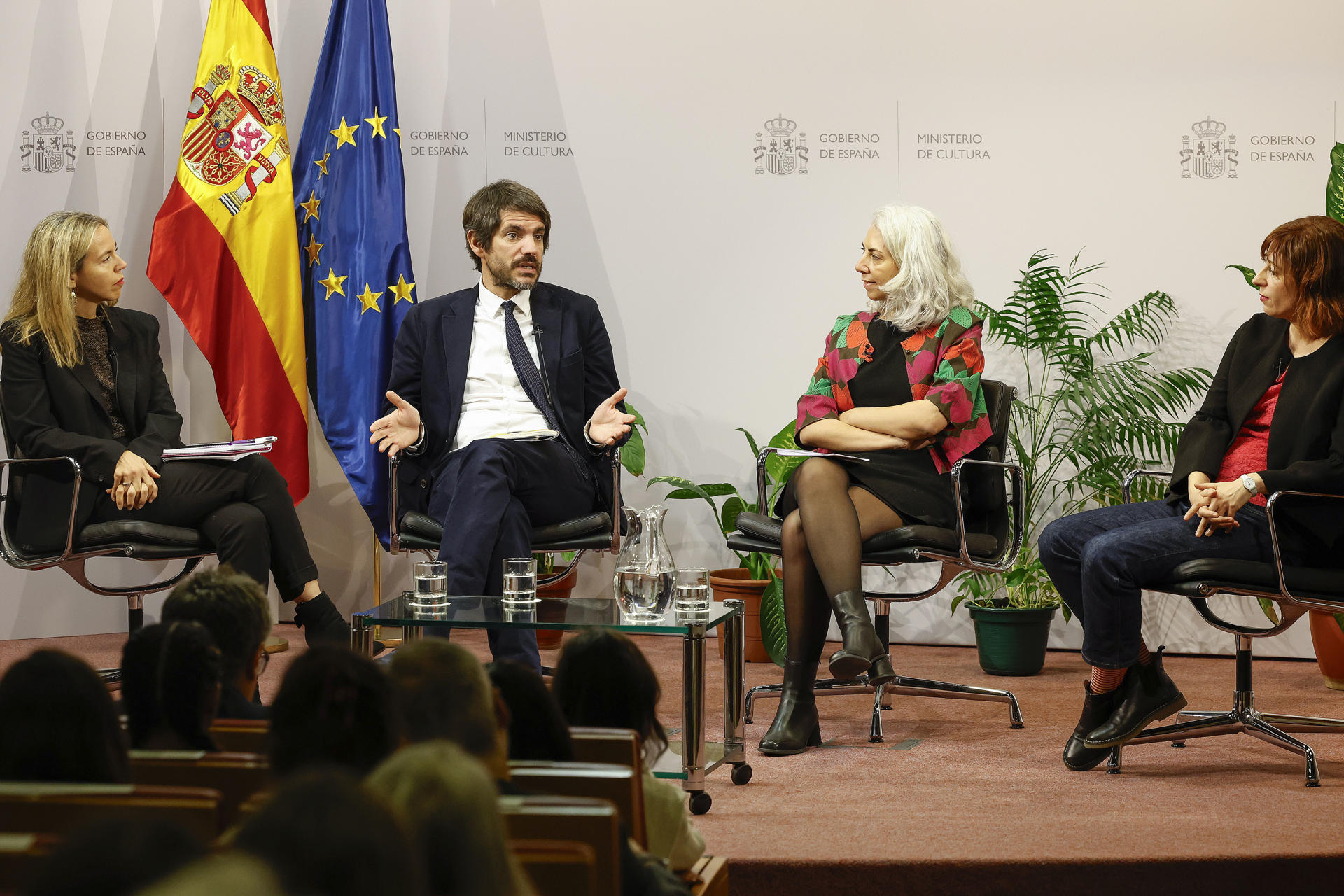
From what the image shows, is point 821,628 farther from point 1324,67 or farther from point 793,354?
point 1324,67

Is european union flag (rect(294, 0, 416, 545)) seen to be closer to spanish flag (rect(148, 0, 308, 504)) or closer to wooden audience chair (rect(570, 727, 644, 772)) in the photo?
spanish flag (rect(148, 0, 308, 504))

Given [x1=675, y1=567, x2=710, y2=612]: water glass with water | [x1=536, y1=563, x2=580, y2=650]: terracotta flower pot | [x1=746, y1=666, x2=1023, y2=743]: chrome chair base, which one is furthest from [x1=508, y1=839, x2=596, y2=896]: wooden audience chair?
[x1=536, y1=563, x2=580, y2=650]: terracotta flower pot

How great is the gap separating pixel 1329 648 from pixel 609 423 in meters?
2.23

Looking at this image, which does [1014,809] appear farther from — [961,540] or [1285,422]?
[1285,422]

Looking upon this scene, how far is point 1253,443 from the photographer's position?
2.89m

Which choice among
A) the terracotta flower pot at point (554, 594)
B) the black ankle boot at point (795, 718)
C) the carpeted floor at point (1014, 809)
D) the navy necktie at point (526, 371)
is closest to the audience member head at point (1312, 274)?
the carpeted floor at point (1014, 809)

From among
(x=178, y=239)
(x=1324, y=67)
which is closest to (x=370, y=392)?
(x=178, y=239)

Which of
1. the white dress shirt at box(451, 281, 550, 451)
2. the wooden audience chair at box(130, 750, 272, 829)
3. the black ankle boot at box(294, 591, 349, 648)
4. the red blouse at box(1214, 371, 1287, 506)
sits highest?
the white dress shirt at box(451, 281, 550, 451)

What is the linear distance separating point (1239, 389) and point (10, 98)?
13.8 feet

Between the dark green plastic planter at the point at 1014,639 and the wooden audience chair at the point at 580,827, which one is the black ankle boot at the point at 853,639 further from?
the wooden audience chair at the point at 580,827

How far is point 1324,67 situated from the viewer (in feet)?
13.7

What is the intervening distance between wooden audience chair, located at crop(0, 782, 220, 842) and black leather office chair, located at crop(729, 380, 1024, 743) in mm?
2361

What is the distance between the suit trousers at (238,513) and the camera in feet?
11.1

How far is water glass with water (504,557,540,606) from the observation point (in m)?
2.63
